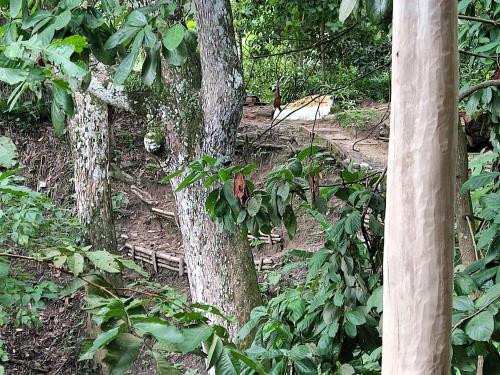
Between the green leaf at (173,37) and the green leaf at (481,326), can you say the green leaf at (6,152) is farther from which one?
the green leaf at (481,326)

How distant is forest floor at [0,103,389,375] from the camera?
4973 millimetres

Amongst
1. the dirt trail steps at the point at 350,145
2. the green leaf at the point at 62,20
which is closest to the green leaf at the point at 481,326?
the green leaf at the point at 62,20

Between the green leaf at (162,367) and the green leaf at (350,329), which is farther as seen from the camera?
the green leaf at (350,329)

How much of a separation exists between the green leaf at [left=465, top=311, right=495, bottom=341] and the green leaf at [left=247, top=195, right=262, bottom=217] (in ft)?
2.27

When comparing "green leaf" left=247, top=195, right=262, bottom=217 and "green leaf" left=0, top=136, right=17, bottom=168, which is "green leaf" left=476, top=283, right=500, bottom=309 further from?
"green leaf" left=0, top=136, right=17, bottom=168

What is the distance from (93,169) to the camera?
15.0 ft

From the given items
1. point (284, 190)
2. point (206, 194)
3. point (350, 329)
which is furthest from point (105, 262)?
point (206, 194)

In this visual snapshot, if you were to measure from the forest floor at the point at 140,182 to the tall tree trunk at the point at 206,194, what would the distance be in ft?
4.60

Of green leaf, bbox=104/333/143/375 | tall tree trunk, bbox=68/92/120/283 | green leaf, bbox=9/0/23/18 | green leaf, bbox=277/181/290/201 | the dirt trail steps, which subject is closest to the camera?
green leaf, bbox=104/333/143/375

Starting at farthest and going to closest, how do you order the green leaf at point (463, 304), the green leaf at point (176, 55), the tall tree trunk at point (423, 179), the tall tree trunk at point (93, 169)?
the tall tree trunk at point (93, 169)
the green leaf at point (176, 55)
the green leaf at point (463, 304)
the tall tree trunk at point (423, 179)

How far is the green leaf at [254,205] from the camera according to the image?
1596 millimetres

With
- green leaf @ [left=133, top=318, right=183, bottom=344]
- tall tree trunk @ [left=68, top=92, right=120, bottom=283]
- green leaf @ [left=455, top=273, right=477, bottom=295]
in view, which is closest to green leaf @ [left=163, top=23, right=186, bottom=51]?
green leaf @ [left=133, top=318, right=183, bottom=344]

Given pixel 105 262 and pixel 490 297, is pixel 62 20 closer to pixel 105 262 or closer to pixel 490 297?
pixel 105 262

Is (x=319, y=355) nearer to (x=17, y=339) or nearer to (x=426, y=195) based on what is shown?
(x=426, y=195)
